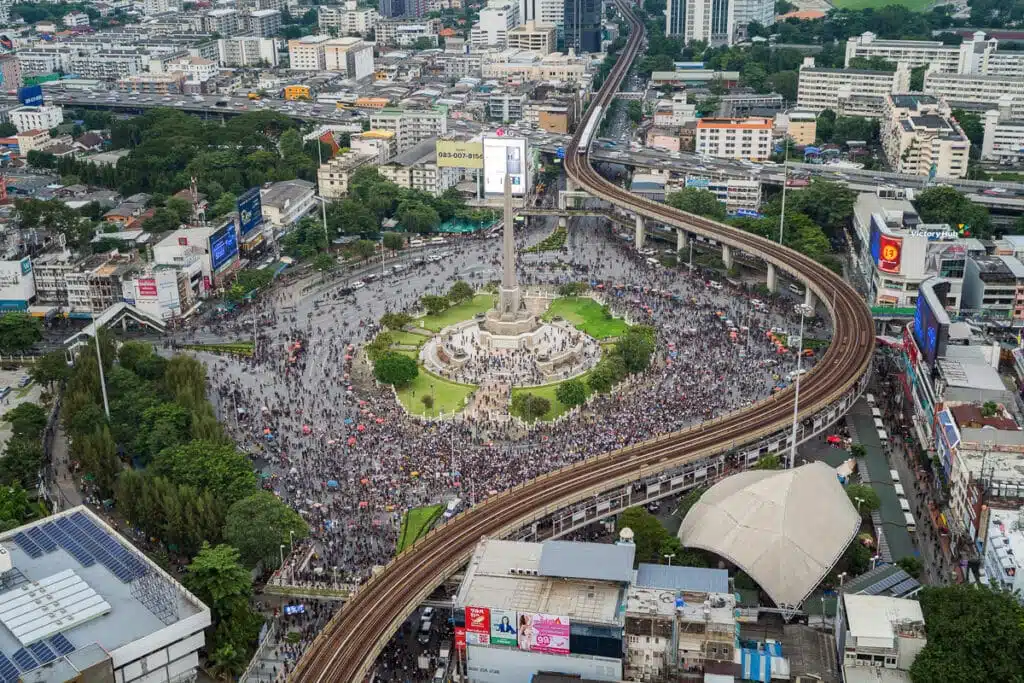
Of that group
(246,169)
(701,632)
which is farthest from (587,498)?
(246,169)

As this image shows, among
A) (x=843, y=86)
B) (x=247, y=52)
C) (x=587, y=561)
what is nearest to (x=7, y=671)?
(x=587, y=561)

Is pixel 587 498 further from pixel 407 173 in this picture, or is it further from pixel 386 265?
pixel 407 173

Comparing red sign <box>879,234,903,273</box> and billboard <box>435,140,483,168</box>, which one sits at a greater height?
billboard <box>435,140,483,168</box>

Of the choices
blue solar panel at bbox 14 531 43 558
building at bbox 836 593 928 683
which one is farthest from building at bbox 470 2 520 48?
building at bbox 836 593 928 683

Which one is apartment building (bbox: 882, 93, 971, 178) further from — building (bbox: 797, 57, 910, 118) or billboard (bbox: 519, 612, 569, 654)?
billboard (bbox: 519, 612, 569, 654)

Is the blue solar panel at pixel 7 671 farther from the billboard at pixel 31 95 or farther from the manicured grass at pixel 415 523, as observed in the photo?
the billboard at pixel 31 95
